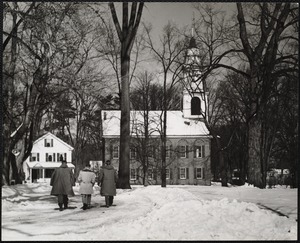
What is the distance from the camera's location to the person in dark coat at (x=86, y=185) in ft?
35.4

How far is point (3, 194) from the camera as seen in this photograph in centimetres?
943

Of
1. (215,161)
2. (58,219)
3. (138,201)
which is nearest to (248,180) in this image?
(138,201)

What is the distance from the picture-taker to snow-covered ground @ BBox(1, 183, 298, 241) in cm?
812

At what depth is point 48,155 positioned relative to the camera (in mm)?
12242

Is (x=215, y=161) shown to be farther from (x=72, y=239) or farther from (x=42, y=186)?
(x=72, y=239)

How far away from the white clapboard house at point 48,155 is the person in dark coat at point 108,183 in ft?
3.16

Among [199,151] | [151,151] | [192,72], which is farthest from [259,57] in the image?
[199,151]

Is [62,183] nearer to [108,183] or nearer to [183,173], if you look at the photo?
[108,183]

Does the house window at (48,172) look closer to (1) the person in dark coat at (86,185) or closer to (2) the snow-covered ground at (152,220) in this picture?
(2) the snow-covered ground at (152,220)

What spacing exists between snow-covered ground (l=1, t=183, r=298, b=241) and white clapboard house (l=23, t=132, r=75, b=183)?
934 mm

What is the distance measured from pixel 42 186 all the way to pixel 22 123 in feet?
13.6

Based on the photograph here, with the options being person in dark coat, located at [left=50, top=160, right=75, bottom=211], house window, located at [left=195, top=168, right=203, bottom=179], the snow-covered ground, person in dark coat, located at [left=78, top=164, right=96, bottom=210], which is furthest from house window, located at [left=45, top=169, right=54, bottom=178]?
house window, located at [left=195, top=168, right=203, bottom=179]

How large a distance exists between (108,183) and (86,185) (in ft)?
3.15

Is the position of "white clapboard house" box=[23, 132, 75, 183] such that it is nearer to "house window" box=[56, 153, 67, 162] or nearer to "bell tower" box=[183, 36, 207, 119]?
"house window" box=[56, 153, 67, 162]
